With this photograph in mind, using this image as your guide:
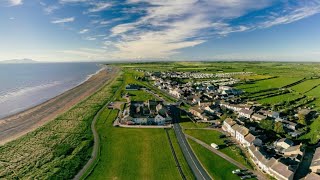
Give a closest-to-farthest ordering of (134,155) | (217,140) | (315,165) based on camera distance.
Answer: (315,165) → (134,155) → (217,140)

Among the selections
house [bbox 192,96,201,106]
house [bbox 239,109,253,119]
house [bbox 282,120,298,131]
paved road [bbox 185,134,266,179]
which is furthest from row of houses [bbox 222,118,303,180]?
house [bbox 192,96,201,106]

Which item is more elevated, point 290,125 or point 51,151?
point 290,125

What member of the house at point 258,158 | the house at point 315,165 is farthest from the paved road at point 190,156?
the house at point 315,165

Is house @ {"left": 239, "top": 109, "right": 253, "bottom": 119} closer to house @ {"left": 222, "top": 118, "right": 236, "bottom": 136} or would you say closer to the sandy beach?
house @ {"left": 222, "top": 118, "right": 236, "bottom": 136}

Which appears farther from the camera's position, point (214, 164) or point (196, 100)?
point (196, 100)

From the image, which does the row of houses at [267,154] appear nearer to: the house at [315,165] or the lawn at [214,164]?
the house at [315,165]

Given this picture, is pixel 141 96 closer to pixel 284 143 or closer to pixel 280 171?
pixel 284 143

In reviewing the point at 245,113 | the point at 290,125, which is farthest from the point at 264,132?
the point at 245,113
